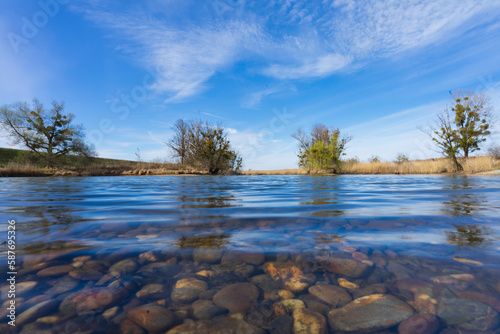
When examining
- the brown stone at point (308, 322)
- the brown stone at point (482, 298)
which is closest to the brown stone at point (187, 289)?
the brown stone at point (308, 322)

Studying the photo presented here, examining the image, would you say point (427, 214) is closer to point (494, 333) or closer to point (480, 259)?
point (480, 259)

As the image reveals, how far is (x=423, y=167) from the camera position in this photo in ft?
86.5

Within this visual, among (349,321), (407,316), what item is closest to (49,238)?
(349,321)

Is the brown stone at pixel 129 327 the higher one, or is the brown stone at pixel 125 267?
the brown stone at pixel 125 267

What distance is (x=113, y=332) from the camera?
3.20 feet

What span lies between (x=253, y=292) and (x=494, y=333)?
103 cm

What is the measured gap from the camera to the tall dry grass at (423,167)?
2320 cm

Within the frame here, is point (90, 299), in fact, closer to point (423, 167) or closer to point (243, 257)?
point (243, 257)

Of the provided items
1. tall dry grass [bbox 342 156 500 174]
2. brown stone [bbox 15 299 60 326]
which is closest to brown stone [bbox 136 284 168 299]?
brown stone [bbox 15 299 60 326]

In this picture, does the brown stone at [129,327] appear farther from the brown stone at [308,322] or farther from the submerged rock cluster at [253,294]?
the brown stone at [308,322]

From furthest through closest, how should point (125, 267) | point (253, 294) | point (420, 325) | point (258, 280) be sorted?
point (125, 267), point (258, 280), point (253, 294), point (420, 325)

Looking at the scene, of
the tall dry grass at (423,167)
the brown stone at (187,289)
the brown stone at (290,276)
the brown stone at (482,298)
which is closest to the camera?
the brown stone at (482,298)

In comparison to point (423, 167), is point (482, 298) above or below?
below

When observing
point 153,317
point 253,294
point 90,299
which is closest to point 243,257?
point 253,294
